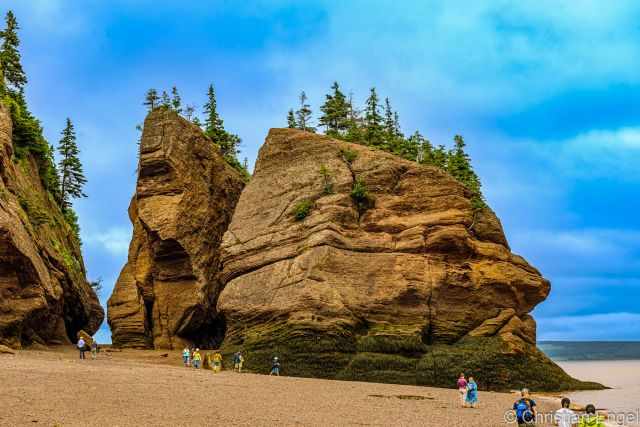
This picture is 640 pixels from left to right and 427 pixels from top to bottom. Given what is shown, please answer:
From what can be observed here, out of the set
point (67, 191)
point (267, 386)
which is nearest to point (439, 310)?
point (267, 386)

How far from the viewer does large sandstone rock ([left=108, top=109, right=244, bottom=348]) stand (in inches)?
2438

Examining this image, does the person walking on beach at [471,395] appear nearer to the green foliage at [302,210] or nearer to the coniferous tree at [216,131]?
the green foliage at [302,210]

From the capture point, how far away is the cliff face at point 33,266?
47.0 meters

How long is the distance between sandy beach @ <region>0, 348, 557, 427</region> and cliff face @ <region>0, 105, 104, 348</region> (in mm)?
9742

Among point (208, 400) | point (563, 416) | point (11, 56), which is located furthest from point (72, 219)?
point (563, 416)

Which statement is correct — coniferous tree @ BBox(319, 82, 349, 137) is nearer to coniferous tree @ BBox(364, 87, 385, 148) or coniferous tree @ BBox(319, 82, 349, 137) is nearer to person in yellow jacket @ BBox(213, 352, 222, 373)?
coniferous tree @ BBox(364, 87, 385, 148)

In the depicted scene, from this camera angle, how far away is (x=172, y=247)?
61812 millimetres

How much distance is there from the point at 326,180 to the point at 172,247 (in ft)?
62.1

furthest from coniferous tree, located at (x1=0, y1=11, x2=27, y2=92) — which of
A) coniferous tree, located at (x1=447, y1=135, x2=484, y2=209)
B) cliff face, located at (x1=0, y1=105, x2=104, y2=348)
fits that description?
coniferous tree, located at (x1=447, y1=135, x2=484, y2=209)

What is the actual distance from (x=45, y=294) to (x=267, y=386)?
979 inches

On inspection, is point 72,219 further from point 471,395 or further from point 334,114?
point 471,395

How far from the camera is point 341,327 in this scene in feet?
137

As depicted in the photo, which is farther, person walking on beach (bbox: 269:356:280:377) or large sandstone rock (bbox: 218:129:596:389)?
large sandstone rock (bbox: 218:129:596:389)

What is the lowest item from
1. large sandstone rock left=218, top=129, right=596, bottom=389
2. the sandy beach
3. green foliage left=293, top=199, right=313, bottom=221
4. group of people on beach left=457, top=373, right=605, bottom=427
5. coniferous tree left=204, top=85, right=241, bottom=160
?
→ the sandy beach
